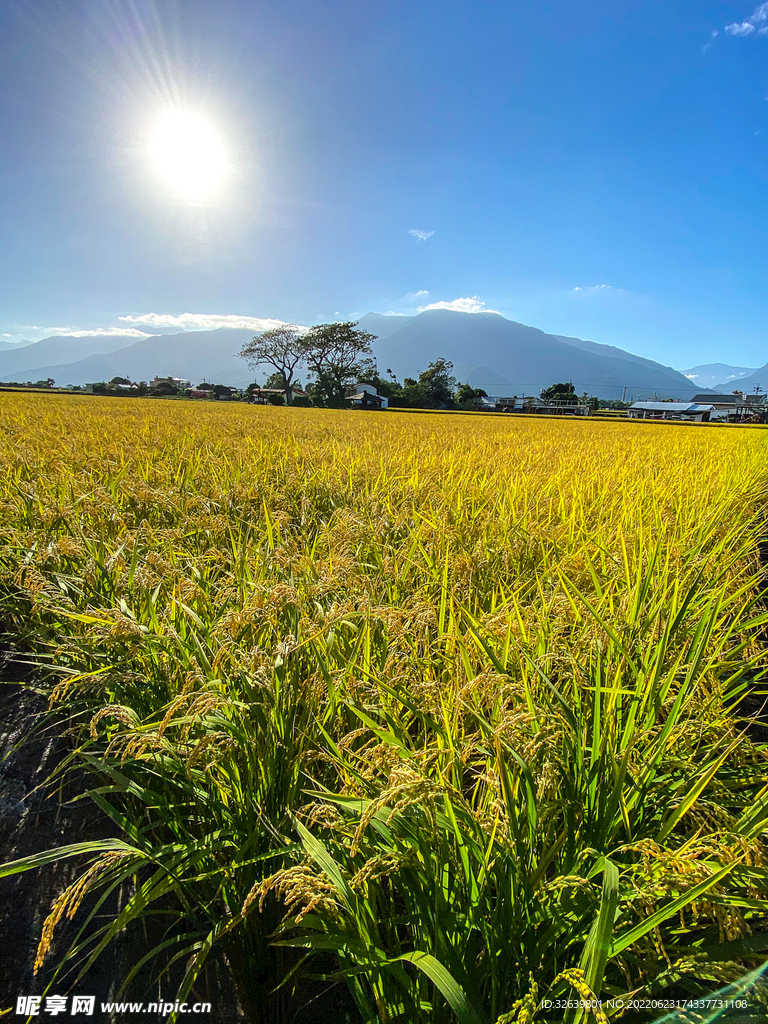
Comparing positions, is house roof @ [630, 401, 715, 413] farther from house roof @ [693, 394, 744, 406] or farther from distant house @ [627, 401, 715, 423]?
house roof @ [693, 394, 744, 406]

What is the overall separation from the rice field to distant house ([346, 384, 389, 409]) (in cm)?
5168

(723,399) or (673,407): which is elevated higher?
(723,399)

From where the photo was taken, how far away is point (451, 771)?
1.04 meters

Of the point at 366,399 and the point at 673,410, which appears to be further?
the point at 673,410

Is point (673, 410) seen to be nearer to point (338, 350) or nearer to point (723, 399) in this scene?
point (723, 399)

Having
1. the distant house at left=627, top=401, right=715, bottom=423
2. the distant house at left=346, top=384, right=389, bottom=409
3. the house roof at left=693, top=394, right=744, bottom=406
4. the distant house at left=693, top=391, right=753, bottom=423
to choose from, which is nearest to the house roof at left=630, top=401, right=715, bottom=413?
the distant house at left=627, top=401, right=715, bottom=423

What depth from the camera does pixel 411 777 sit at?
Answer: 63cm

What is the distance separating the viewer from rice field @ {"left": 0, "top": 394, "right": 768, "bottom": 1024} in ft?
2.43

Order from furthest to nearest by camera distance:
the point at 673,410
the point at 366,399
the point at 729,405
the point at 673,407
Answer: the point at 673,407
the point at 729,405
the point at 673,410
the point at 366,399

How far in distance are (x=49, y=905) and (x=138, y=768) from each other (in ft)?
1.16

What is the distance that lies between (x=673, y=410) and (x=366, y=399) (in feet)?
211

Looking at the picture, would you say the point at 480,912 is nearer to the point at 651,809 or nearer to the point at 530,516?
the point at 651,809

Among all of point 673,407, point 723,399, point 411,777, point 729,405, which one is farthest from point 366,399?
point 723,399

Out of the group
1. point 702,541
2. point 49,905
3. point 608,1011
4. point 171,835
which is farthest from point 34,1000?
point 702,541
